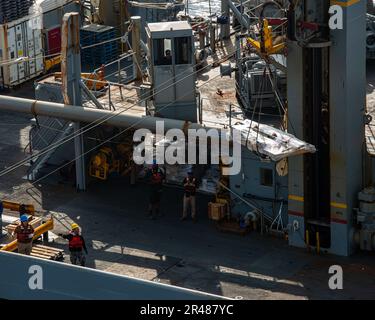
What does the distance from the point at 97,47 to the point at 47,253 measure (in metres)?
13.9

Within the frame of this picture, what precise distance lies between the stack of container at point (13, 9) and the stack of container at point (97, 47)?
2246 millimetres

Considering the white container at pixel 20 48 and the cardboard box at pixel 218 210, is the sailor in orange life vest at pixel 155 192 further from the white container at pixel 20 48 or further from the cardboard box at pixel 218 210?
the white container at pixel 20 48

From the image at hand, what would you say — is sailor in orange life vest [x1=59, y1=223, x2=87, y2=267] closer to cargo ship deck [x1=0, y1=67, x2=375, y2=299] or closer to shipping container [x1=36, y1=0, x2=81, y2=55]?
cargo ship deck [x1=0, y1=67, x2=375, y2=299]

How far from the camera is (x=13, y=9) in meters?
45.9

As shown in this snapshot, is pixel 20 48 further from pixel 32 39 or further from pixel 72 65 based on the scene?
pixel 72 65

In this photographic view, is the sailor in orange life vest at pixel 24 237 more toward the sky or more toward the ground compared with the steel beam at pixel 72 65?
more toward the ground

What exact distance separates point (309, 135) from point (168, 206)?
5.56 meters

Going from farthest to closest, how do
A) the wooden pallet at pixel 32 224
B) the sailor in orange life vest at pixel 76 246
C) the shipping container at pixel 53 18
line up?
1. the shipping container at pixel 53 18
2. the wooden pallet at pixel 32 224
3. the sailor in orange life vest at pixel 76 246

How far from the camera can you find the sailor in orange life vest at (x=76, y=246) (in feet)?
105

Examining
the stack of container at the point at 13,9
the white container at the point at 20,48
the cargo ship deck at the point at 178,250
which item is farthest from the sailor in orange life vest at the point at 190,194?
the stack of container at the point at 13,9

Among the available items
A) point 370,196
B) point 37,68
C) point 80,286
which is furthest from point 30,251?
point 37,68

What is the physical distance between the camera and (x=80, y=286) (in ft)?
96.6

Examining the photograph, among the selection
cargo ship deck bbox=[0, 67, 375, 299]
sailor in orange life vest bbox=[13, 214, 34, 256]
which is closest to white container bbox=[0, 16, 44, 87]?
cargo ship deck bbox=[0, 67, 375, 299]

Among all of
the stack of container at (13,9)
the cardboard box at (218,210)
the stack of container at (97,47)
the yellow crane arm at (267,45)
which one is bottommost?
the cardboard box at (218,210)
